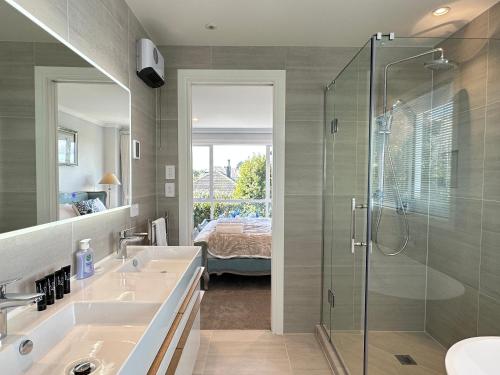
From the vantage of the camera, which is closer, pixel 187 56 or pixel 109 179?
pixel 109 179

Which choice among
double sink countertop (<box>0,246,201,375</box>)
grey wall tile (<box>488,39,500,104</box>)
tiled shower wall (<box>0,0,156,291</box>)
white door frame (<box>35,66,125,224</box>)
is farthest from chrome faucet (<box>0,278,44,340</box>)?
grey wall tile (<box>488,39,500,104</box>)


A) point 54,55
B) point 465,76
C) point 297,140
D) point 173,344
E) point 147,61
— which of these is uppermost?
point 147,61

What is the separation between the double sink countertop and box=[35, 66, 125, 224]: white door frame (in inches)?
13.6

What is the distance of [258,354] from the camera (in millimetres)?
2146

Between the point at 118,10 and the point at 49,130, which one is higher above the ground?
the point at 118,10

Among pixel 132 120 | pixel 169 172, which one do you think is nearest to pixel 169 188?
pixel 169 172

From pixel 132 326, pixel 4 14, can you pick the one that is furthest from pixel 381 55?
pixel 132 326

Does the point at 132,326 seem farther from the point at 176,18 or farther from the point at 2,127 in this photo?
the point at 176,18

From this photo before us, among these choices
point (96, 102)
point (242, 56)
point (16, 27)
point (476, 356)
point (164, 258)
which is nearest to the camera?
point (16, 27)

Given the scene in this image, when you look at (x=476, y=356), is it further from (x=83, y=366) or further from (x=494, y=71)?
(x=494, y=71)

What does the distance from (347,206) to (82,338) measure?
1681 millimetres

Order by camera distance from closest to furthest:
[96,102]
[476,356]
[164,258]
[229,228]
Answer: [476,356] < [96,102] < [164,258] < [229,228]

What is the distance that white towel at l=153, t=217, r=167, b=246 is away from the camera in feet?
6.91

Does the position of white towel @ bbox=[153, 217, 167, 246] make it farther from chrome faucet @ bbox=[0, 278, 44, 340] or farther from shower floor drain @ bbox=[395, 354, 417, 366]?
shower floor drain @ bbox=[395, 354, 417, 366]
